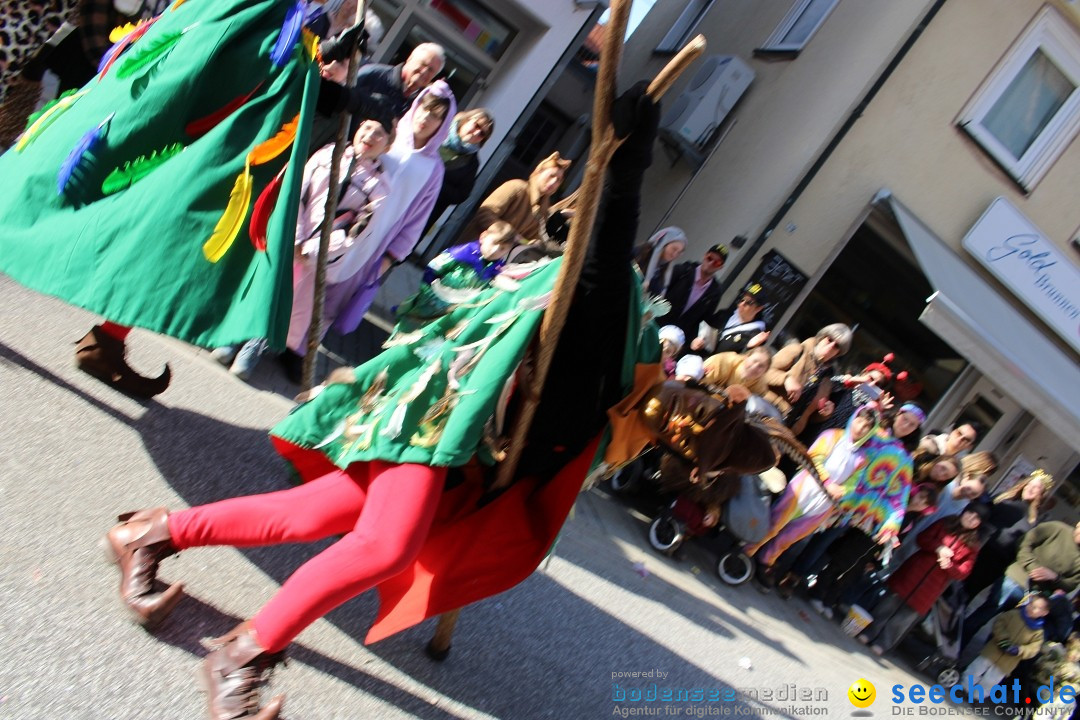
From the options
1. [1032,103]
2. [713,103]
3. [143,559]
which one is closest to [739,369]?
[143,559]

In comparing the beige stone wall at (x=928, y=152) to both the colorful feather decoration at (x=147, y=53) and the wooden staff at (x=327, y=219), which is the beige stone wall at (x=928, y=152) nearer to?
the wooden staff at (x=327, y=219)

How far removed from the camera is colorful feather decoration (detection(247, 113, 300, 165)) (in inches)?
124

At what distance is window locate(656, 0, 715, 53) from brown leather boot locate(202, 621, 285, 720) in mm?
12850

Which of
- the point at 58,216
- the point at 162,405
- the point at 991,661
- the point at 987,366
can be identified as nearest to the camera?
the point at 58,216

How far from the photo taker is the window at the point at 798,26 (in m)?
11.1

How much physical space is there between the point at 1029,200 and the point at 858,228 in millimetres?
2231

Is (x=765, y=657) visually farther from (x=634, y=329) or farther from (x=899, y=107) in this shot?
(x=899, y=107)

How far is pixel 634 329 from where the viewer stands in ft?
9.82

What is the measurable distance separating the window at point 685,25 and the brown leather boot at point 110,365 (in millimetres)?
11582

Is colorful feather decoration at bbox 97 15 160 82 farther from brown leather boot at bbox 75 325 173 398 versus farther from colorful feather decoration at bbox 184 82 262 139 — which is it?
brown leather boot at bbox 75 325 173 398

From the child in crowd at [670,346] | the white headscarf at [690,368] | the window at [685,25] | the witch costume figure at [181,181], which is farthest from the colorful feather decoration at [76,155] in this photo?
the window at [685,25]

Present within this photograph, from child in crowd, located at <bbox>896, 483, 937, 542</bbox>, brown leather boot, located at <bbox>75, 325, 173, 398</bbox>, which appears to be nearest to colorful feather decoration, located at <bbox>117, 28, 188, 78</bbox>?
brown leather boot, located at <bbox>75, 325, 173, 398</bbox>

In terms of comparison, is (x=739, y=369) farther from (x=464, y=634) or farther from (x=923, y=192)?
(x=923, y=192)

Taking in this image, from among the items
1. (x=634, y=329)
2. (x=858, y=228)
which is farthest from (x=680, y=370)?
(x=858, y=228)
